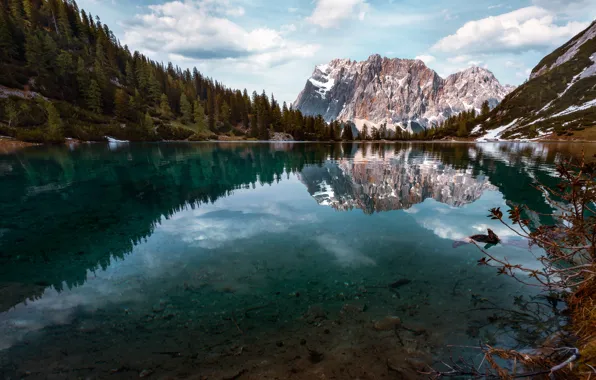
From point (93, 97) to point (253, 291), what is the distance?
151m

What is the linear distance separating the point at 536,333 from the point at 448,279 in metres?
2.91

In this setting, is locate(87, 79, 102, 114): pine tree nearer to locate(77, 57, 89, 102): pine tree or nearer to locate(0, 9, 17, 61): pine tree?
locate(77, 57, 89, 102): pine tree

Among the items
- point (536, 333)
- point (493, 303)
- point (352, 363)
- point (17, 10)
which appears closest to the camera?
point (352, 363)

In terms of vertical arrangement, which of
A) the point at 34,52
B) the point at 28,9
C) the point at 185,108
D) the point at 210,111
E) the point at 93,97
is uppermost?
the point at 28,9

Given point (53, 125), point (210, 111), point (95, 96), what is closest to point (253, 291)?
point (53, 125)

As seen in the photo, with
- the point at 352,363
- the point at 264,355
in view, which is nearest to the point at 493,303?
the point at 352,363

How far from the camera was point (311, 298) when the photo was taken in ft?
28.2

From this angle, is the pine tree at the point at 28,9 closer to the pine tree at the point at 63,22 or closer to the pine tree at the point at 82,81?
the pine tree at the point at 63,22

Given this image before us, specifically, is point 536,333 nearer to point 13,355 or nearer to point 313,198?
point 13,355

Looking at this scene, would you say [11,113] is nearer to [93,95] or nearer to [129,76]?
[93,95]

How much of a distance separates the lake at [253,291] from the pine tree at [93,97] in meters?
128

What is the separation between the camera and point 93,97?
119 m

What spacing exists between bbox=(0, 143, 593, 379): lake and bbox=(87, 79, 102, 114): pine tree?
128 m

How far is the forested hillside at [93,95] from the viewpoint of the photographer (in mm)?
91500
